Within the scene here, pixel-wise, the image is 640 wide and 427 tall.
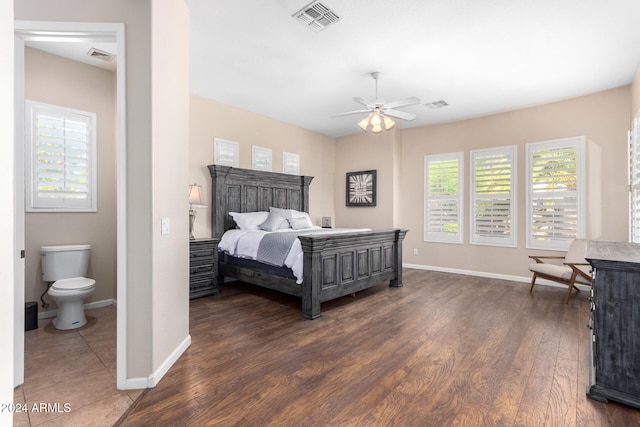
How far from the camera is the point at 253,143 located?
5.71 metres

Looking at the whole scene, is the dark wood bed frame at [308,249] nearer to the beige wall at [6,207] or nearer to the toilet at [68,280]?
the toilet at [68,280]

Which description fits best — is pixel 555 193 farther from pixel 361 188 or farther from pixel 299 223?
pixel 299 223

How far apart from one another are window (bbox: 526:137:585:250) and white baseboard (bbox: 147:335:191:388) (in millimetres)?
5357

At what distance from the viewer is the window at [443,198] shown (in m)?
5.91

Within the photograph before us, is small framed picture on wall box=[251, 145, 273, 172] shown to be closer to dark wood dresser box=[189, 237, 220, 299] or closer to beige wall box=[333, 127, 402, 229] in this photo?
dark wood dresser box=[189, 237, 220, 299]

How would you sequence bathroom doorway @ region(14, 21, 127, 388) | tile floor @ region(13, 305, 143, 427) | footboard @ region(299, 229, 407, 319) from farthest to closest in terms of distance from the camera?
footboard @ region(299, 229, 407, 319) → bathroom doorway @ region(14, 21, 127, 388) → tile floor @ region(13, 305, 143, 427)

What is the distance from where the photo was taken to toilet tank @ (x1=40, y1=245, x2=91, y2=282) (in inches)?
131

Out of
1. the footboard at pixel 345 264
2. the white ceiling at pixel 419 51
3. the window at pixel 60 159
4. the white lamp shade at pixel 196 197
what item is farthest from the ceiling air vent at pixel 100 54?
the footboard at pixel 345 264

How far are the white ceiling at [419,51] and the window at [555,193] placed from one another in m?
0.84

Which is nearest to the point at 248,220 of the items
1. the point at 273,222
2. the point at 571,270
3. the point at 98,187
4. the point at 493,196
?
the point at 273,222

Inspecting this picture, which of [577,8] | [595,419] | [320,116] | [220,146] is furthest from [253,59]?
[595,419]

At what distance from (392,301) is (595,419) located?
2401mm

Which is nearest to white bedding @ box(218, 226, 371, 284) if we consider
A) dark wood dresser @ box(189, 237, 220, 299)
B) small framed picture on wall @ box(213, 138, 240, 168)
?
dark wood dresser @ box(189, 237, 220, 299)

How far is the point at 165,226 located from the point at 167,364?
3.37 ft
